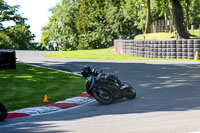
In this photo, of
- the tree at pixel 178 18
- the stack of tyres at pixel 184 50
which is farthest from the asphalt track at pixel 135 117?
the tree at pixel 178 18

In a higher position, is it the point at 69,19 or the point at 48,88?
the point at 69,19

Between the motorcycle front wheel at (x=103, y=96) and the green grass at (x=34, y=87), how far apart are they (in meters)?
1.97

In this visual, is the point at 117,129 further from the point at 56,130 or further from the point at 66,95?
the point at 66,95

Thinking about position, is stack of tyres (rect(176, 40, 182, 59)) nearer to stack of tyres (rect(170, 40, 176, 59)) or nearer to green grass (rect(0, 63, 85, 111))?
stack of tyres (rect(170, 40, 176, 59))

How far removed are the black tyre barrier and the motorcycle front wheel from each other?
1205 centimetres

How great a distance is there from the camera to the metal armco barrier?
24.2 m

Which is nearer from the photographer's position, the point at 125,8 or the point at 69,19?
the point at 125,8

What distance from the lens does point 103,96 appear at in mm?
10336

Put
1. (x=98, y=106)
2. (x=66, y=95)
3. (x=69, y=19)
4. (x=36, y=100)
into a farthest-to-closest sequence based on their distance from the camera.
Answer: (x=69, y=19) < (x=66, y=95) < (x=36, y=100) < (x=98, y=106)

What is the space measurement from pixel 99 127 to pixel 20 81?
33.0 feet

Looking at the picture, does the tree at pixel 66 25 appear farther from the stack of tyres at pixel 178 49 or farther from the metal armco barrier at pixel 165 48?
the stack of tyres at pixel 178 49

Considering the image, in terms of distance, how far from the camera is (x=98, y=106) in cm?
1018

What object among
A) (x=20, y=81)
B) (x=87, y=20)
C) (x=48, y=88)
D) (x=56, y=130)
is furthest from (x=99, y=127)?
(x=87, y=20)

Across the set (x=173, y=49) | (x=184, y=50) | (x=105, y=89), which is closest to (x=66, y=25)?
(x=173, y=49)
